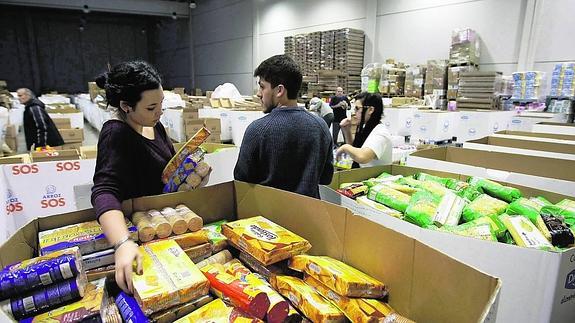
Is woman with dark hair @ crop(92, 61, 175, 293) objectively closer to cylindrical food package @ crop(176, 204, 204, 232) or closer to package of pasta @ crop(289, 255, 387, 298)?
cylindrical food package @ crop(176, 204, 204, 232)

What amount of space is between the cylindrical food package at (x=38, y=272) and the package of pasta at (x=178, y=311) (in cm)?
24

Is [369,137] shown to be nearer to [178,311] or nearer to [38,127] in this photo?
[178,311]

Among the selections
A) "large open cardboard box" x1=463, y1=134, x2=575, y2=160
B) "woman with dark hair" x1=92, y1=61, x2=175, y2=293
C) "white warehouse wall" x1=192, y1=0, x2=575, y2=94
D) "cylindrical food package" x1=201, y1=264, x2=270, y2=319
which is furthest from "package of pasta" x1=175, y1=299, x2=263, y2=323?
"white warehouse wall" x1=192, y1=0, x2=575, y2=94

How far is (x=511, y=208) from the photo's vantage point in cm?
139

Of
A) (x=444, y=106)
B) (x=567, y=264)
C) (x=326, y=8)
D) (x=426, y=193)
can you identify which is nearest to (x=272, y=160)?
(x=426, y=193)

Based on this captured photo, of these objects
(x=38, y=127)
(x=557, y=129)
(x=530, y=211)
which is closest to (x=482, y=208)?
(x=530, y=211)

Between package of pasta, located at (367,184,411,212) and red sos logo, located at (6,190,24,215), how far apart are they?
7.96 feet

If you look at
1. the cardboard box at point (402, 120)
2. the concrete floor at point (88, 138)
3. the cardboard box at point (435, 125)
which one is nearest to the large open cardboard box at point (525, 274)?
the cardboard box at point (435, 125)

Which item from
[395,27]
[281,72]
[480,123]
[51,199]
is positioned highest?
[395,27]

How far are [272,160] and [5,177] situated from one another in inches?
83.0

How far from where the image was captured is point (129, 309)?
821 millimetres

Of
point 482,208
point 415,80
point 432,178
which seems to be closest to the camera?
point 482,208

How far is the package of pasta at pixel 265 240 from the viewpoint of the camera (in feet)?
3.19

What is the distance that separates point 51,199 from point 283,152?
209 cm
